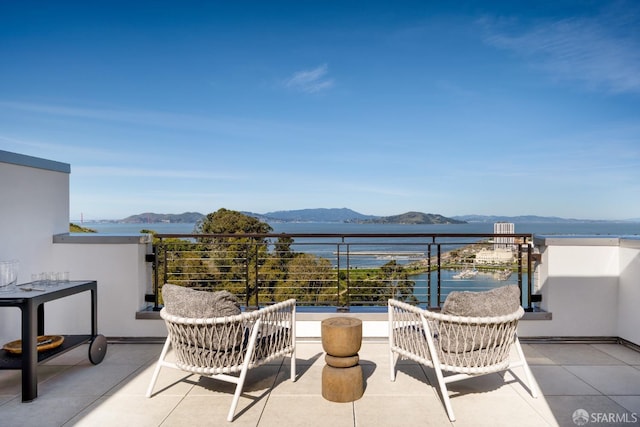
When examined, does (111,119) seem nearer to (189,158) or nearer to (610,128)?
(189,158)

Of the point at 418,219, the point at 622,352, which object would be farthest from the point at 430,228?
the point at 622,352

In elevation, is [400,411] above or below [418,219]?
below

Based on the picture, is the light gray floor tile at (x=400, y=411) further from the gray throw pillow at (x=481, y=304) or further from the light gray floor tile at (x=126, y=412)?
the light gray floor tile at (x=126, y=412)

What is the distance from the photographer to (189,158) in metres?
21.6

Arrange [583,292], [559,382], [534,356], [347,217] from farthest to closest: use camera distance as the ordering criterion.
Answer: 1. [347,217]
2. [583,292]
3. [534,356]
4. [559,382]


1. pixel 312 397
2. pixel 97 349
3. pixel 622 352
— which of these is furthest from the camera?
pixel 622 352

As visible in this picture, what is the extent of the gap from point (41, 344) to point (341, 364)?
2.48 metres

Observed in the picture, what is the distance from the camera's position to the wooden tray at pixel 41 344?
327cm

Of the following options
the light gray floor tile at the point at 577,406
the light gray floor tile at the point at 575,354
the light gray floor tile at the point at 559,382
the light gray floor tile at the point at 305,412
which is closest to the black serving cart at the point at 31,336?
the light gray floor tile at the point at 305,412

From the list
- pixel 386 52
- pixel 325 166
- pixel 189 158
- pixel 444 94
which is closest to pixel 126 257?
pixel 386 52

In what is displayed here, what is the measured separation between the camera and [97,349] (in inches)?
148

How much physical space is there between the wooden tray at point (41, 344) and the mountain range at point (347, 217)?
17167 millimetres

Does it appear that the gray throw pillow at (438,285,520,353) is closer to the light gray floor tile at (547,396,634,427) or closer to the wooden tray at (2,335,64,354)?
the light gray floor tile at (547,396,634,427)

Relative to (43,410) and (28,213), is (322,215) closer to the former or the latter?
(28,213)
